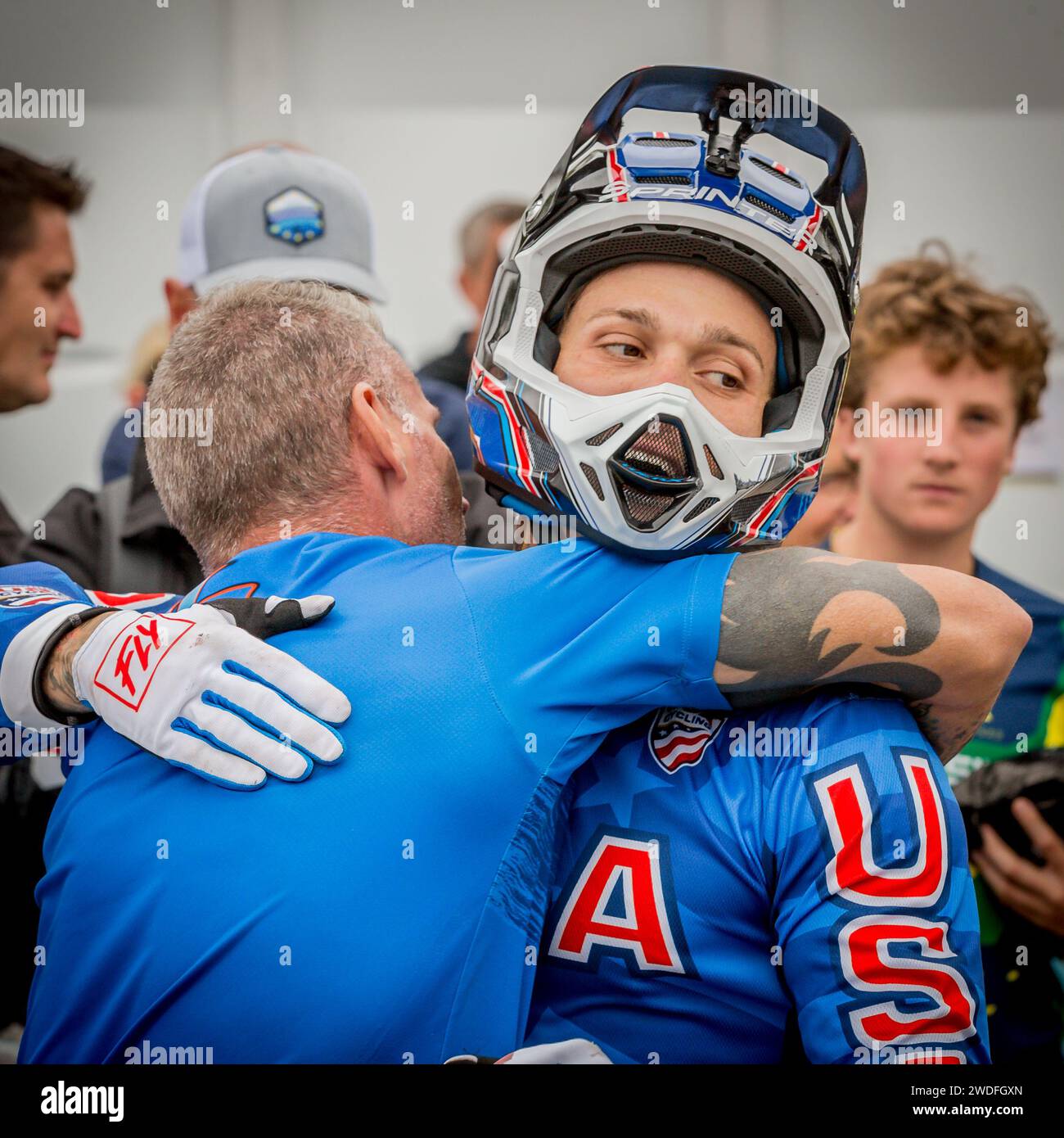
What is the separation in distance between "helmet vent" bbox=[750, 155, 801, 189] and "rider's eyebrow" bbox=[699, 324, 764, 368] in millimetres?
222

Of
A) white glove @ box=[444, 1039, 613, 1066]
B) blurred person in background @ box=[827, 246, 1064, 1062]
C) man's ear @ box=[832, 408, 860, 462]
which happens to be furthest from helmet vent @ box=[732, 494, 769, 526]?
man's ear @ box=[832, 408, 860, 462]

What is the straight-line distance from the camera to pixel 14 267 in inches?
100

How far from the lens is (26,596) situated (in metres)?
1.77

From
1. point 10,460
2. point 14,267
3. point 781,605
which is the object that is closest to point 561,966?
point 781,605

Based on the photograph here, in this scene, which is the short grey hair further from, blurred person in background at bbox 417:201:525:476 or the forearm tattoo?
blurred person in background at bbox 417:201:525:476

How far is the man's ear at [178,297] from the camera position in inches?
104

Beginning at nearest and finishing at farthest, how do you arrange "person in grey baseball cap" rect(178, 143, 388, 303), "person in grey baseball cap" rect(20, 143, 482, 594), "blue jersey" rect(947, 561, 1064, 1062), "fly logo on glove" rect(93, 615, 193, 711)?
"fly logo on glove" rect(93, 615, 193, 711) → "blue jersey" rect(947, 561, 1064, 1062) → "person in grey baseball cap" rect(20, 143, 482, 594) → "person in grey baseball cap" rect(178, 143, 388, 303)

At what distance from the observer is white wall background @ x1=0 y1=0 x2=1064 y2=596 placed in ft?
7.58

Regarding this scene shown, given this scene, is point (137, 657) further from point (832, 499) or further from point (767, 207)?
point (832, 499)

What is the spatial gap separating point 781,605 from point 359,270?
5.33 ft

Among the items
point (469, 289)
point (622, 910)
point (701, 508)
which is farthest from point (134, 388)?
point (622, 910)

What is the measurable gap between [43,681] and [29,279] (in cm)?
132

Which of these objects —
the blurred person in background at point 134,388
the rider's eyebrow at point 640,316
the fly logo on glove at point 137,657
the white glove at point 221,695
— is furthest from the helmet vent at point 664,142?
the blurred person in background at point 134,388

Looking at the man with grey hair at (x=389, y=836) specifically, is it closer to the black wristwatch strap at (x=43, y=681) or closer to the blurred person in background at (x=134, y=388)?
the black wristwatch strap at (x=43, y=681)
